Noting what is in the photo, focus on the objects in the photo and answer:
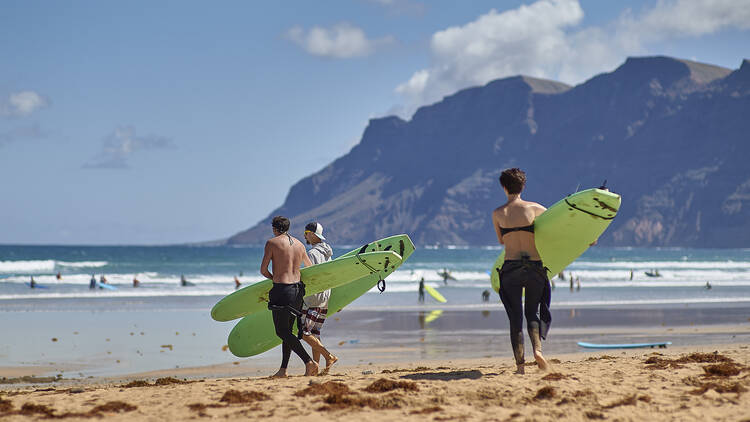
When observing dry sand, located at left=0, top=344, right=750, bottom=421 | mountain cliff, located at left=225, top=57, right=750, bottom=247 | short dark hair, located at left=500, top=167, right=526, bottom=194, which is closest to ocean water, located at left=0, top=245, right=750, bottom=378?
dry sand, located at left=0, top=344, right=750, bottom=421

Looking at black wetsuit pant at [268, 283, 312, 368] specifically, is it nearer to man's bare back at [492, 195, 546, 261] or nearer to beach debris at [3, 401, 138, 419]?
beach debris at [3, 401, 138, 419]

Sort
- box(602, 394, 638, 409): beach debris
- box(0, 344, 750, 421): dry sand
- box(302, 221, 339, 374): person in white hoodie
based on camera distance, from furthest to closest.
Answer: box(302, 221, 339, 374): person in white hoodie, box(602, 394, 638, 409): beach debris, box(0, 344, 750, 421): dry sand

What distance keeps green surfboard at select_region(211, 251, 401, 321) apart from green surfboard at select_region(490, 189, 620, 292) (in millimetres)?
1591

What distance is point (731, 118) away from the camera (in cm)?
17025

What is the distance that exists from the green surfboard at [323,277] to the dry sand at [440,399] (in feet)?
4.25

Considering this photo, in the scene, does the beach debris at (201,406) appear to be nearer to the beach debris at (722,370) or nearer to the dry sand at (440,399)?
the dry sand at (440,399)

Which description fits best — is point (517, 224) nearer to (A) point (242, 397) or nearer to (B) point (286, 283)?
(B) point (286, 283)

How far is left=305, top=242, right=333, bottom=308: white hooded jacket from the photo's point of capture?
736 cm

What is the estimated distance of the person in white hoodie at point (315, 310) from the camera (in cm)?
729

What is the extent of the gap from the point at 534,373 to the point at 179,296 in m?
23.2

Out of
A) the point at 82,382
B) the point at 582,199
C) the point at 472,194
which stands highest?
the point at 472,194

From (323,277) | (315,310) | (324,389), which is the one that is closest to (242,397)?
(324,389)

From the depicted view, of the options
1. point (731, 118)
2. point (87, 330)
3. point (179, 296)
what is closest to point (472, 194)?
point (731, 118)

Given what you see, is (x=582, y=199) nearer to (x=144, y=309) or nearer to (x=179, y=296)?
(x=144, y=309)
